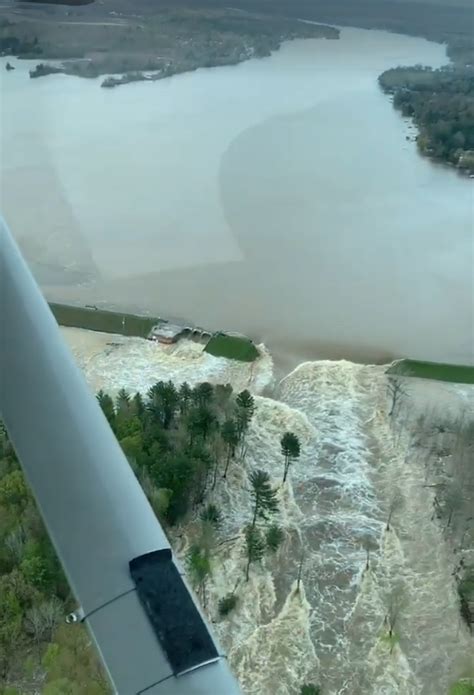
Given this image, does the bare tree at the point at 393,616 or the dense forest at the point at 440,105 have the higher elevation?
the dense forest at the point at 440,105

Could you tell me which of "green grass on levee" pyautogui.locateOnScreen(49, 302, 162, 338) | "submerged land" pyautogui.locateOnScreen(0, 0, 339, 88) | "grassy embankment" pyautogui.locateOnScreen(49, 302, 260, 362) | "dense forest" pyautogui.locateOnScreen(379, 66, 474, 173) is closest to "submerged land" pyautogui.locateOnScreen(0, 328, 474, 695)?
"grassy embankment" pyautogui.locateOnScreen(49, 302, 260, 362)

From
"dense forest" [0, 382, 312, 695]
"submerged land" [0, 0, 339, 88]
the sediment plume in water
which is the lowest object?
the sediment plume in water

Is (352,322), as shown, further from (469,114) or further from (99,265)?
(469,114)

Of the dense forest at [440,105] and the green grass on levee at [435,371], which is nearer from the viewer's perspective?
the green grass on levee at [435,371]

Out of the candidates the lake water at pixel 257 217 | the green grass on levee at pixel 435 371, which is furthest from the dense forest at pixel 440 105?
the green grass on levee at pixel 435 371

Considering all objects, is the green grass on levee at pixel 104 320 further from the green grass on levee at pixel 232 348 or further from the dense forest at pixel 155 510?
the dense forest at pixel 155 510

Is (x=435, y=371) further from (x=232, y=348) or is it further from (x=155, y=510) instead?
(x=155, y=510)

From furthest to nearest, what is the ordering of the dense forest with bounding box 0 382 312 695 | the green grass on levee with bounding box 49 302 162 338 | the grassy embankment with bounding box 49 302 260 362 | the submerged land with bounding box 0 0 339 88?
1. the submerged land with bounding box 0 0 339 88
2. the green grass on levee with bounding box 49 302 162 338
3. the grassy embankment with bounding box 49 302 260 362
4. the dense forest with bounding box 0 382 312 695

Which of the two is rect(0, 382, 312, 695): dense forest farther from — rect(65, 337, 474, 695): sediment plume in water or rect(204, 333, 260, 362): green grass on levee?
rect(204, 333, 260, 362): green grass on levee
